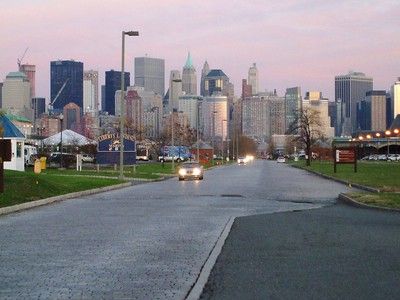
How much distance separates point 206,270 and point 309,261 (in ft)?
6.67

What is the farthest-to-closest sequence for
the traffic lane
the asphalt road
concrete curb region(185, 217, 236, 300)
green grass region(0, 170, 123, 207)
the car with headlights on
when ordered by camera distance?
1. the car with headlights on
2. green grass region(0, 170, 123, 207)
3. the asphalt road
4. the traffic lane
5. concrete curb region(185, 217, 236, 300)

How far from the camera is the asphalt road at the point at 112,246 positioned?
10.0 m

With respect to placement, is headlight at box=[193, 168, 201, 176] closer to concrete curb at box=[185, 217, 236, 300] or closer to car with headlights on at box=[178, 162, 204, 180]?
car with headlights on at box=[178, 162, 204, 180]

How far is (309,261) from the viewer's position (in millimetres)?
12375

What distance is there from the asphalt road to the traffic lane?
0.60m

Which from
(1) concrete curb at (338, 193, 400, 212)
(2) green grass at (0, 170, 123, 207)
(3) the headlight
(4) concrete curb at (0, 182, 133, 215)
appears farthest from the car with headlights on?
(1) concrete curb at (338, 193, 400, 212)

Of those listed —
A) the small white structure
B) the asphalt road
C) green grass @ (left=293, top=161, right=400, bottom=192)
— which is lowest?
green grass @ (left=293, top=161, right=400, bottom=192)

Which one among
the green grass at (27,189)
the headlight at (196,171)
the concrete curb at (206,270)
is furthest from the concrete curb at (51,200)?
the headlight at (196,171)

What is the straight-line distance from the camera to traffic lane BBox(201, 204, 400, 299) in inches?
382

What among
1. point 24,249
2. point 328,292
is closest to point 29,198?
point 24,249

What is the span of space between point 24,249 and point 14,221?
20.5ft

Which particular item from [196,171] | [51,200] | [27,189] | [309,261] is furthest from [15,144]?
[309,261]

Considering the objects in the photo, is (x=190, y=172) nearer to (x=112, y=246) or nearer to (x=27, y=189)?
(x=27, y=189)

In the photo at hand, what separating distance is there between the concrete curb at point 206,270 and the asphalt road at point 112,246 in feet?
0.41
